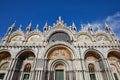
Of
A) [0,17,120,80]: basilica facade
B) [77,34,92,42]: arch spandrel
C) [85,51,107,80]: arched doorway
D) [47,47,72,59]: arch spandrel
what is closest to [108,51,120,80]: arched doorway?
[0,17,120,80]: basilica facade

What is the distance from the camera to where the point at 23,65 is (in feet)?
54.0

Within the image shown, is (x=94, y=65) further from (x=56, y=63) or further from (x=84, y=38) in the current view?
(x=56, y=63)

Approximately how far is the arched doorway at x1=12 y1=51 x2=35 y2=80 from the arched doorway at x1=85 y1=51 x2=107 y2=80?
10.0m

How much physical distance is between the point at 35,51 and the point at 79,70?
322 inches

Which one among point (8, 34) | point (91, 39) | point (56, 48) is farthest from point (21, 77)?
point (91, 39)

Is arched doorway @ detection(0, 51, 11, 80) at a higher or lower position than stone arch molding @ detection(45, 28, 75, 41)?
lower

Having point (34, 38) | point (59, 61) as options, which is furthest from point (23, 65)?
point (34, 38)

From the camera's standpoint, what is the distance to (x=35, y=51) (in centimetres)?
1662

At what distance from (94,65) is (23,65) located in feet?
41.7

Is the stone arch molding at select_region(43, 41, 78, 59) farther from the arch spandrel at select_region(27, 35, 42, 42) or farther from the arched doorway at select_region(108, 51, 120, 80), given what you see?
the arched doorway at select_region(108, 51, 120, 80)

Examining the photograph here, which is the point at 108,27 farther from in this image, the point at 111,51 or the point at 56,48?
the point at 56,48

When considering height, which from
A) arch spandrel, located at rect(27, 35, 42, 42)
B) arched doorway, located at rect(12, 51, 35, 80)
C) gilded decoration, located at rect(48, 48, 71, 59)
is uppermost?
arch spandrel, located at rect(27, 35, 42, 42)

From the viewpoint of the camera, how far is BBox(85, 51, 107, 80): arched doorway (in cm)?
1562

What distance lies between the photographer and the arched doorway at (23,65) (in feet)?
50.2
